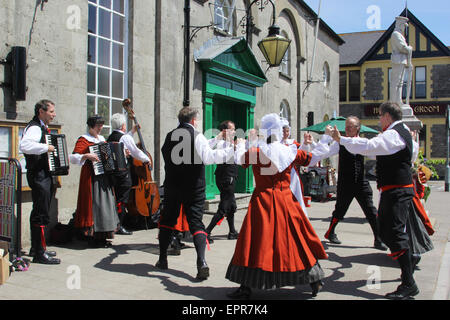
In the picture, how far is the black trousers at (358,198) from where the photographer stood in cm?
693

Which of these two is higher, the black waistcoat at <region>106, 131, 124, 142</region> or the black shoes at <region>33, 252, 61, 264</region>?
the black waistcoat at <region>106, 131, 124, 142</region>

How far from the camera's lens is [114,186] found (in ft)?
22.7

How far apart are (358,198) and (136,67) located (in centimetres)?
478

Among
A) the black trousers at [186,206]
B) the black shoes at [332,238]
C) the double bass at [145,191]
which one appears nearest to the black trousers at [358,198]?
the black shoes at [332,238]

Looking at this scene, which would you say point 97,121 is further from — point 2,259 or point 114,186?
point 2,259

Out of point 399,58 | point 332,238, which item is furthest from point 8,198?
point 399,58

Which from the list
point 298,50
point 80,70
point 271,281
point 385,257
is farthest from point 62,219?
point 298,50

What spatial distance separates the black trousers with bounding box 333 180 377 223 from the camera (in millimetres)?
6926

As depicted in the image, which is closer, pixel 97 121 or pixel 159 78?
pixel 97 121

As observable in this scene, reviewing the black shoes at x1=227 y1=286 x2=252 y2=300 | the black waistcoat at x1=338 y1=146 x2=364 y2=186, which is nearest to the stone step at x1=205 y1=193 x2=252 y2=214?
the black waistcoat at x1=338 y1=146 x2=364 y2=186

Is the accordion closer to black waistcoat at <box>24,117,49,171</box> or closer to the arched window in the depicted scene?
black waistcoat at <box>24,117,49,171</box>

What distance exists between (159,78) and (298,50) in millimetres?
9467

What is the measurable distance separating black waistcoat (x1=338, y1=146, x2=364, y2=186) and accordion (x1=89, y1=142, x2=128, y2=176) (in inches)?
137

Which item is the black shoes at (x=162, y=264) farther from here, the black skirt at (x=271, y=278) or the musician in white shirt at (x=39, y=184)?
the black skirt at (x=271, y=278)
